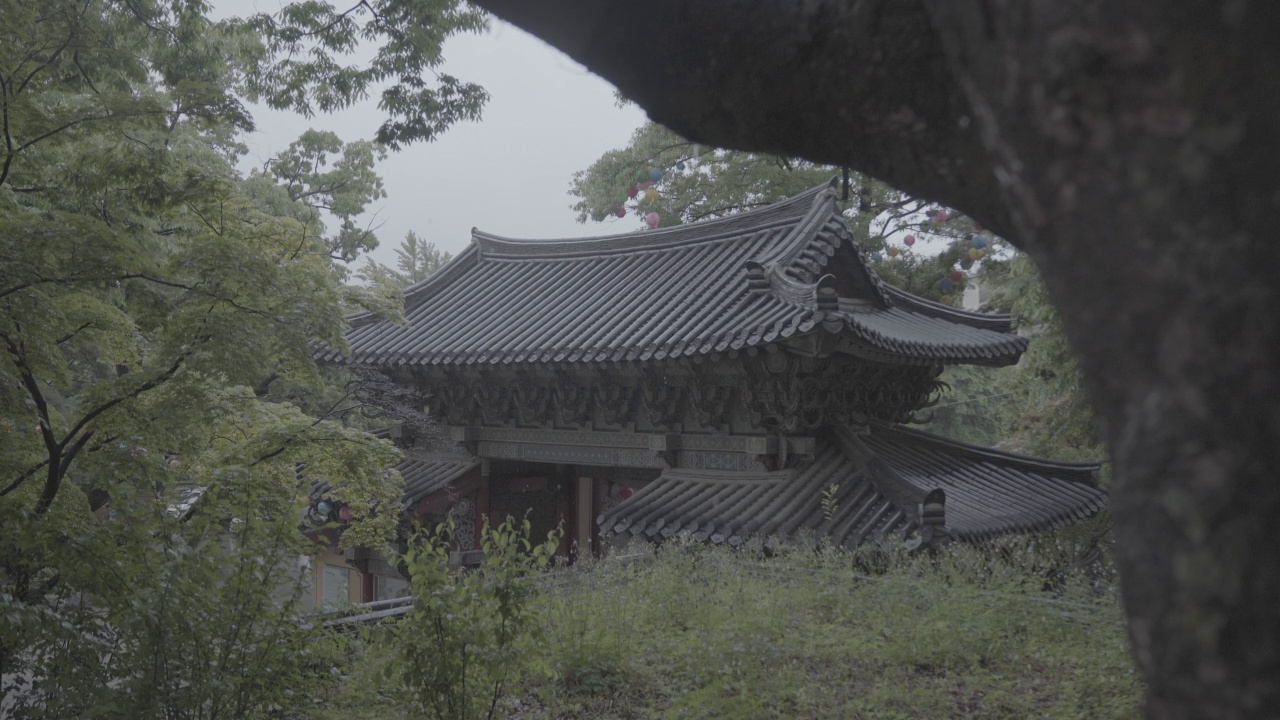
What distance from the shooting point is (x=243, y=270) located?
15.4ft

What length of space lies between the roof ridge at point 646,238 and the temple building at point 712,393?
39mm

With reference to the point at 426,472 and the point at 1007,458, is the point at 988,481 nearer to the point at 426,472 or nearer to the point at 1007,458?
the point at 1007,458

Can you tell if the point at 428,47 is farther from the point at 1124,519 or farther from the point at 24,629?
the point at 1124,519

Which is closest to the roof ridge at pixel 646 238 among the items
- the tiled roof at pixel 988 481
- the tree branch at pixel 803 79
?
the tiled roof at pixel 988 481

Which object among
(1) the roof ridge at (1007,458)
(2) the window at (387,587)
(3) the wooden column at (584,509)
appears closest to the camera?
(1) the roof ridge at (1007,458)

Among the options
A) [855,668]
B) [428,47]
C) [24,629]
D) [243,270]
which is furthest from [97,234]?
[855,668]

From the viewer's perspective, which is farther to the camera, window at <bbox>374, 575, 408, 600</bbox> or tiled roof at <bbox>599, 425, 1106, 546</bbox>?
window at <bbox>374, 575, 408, 600</bbox>

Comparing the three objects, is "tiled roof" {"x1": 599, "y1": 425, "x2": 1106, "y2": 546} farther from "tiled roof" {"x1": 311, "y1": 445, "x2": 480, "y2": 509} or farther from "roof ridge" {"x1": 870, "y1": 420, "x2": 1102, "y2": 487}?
"tiled roof" {"x1": 311, "y1": 445, "x2": 480, "y2": 509}

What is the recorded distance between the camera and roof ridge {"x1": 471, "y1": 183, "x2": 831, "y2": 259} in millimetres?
10117

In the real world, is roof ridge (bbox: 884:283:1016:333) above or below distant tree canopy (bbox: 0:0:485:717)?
above

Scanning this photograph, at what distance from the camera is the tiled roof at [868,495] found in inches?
297

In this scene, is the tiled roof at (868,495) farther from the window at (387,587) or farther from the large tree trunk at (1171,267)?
the large tree trunk at (1171,267)

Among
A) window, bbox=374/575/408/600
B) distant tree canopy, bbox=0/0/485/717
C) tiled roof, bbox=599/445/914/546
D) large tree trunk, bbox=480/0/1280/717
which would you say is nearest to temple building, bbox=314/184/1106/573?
tiled roof, bbox=599/445/914/546

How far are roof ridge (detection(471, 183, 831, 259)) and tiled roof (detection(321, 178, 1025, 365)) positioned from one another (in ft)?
0.06
